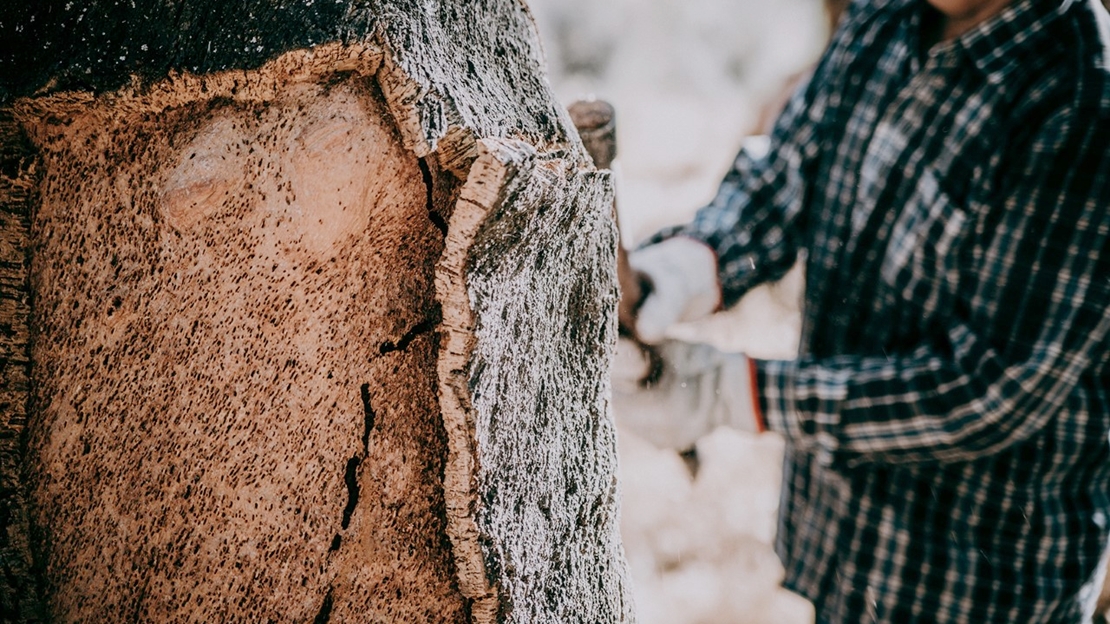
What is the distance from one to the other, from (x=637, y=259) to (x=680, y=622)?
218 cm

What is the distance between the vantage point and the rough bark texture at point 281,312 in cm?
60

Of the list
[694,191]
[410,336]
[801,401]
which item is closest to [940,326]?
[801,401]

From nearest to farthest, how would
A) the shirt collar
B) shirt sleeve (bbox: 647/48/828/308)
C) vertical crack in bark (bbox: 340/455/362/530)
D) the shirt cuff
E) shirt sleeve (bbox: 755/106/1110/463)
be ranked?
1. vertical crack in bark (bbox: 340/455/362/530)
2. shirt sleeve (bbox: 755/106/1110/463)
3. the shirt collar
4. the shirt cuff
5. shirt sleeve (bbox: 647/48/828/308)

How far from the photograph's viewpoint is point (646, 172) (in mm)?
6086

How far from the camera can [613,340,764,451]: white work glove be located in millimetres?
1554

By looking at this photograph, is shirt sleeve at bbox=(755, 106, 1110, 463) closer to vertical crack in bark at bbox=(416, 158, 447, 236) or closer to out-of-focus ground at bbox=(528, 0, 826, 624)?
out-of-focus ground at bbox=(528, 0, 826, 624)

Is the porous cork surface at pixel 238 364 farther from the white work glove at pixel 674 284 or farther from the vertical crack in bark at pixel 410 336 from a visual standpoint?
the white work glove at pixel 674 284

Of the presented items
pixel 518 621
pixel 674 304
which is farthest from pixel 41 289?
pixel 674 304

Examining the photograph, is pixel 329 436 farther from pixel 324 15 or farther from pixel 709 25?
pixel 709 25

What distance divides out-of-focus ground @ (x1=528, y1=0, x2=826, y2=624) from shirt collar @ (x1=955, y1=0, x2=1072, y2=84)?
0.75 metres

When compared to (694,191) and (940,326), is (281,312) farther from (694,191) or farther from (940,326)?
(694,191)

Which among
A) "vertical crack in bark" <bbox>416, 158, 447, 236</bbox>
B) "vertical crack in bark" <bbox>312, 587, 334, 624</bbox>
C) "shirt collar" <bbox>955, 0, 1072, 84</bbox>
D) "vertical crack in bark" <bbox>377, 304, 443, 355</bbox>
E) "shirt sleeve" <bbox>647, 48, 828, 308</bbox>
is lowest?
"vertical crack in bark" <bbox>312, 587, 334, 624</bbox>

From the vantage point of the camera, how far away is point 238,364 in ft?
2.25

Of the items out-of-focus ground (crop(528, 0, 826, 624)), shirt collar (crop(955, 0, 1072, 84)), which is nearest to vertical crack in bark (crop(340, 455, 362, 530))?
out-of-focus ground (crop(528, 0, 826, 624))
